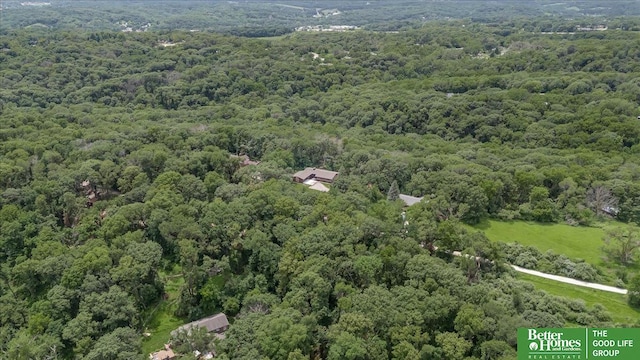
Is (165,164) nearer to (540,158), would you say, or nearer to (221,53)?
(540,158)

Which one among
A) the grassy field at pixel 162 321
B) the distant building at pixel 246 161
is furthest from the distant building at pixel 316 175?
the grassy field at pixel 162 321

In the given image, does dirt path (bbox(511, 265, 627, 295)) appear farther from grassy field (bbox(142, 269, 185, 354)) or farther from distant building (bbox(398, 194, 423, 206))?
grassy field (bbox(142, 269, 185, 354))

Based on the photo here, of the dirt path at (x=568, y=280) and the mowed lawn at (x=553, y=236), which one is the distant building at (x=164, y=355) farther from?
the mowed lawn at (x=553, y=236)

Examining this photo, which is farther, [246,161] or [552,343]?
[246,161]

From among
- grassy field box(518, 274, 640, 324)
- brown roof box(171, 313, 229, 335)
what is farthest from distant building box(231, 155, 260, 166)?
grassy field box(518, 274, 640, 324)

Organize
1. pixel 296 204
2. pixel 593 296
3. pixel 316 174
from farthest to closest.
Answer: pixel 316 174 < pixel 296 204 < pixel 593 296

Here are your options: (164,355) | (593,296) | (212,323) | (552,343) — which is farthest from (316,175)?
(552,343)

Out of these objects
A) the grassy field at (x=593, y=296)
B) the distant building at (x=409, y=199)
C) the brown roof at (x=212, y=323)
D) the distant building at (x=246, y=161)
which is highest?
the distant building at (x=246, y=161)

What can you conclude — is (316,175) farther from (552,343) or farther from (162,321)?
(552,343)
